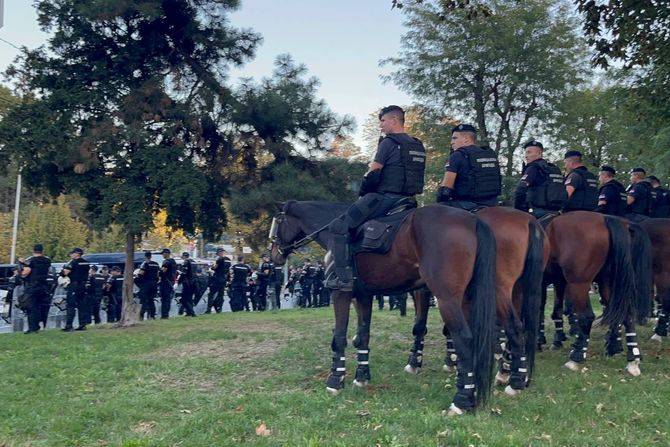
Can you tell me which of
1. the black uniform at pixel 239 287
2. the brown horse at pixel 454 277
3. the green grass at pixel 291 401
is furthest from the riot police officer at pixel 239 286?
the brown horse at pixel 454 277

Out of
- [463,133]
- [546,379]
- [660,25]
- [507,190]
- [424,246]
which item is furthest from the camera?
[507,190]

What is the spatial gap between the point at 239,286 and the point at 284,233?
16.3m

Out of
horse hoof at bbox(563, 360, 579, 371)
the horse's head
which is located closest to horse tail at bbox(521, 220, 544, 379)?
horse hoof at bbox(563, 360, 579, 371)

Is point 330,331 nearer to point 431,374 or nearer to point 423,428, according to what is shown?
point 431,374

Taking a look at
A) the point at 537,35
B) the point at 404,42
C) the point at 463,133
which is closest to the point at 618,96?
the point at 463,133

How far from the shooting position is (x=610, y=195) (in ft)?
37.9

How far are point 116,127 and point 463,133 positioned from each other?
9870mm

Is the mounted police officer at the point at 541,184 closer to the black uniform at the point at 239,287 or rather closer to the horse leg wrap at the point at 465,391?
the horse leg wrap at the point at 465,391

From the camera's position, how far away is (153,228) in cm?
1556

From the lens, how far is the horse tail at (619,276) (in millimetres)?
8617

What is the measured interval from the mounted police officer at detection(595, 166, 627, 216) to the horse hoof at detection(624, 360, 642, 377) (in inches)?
159

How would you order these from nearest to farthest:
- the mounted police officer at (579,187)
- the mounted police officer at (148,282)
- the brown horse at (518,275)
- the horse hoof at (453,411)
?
the horse hoof at (453,411), the brown horse at (518,275), the mounted police officer at (579,187), the mounted police officer at (148,282)

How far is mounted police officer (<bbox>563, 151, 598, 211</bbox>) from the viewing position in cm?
1037

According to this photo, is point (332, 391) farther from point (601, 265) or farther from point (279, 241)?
point (601, 265)
